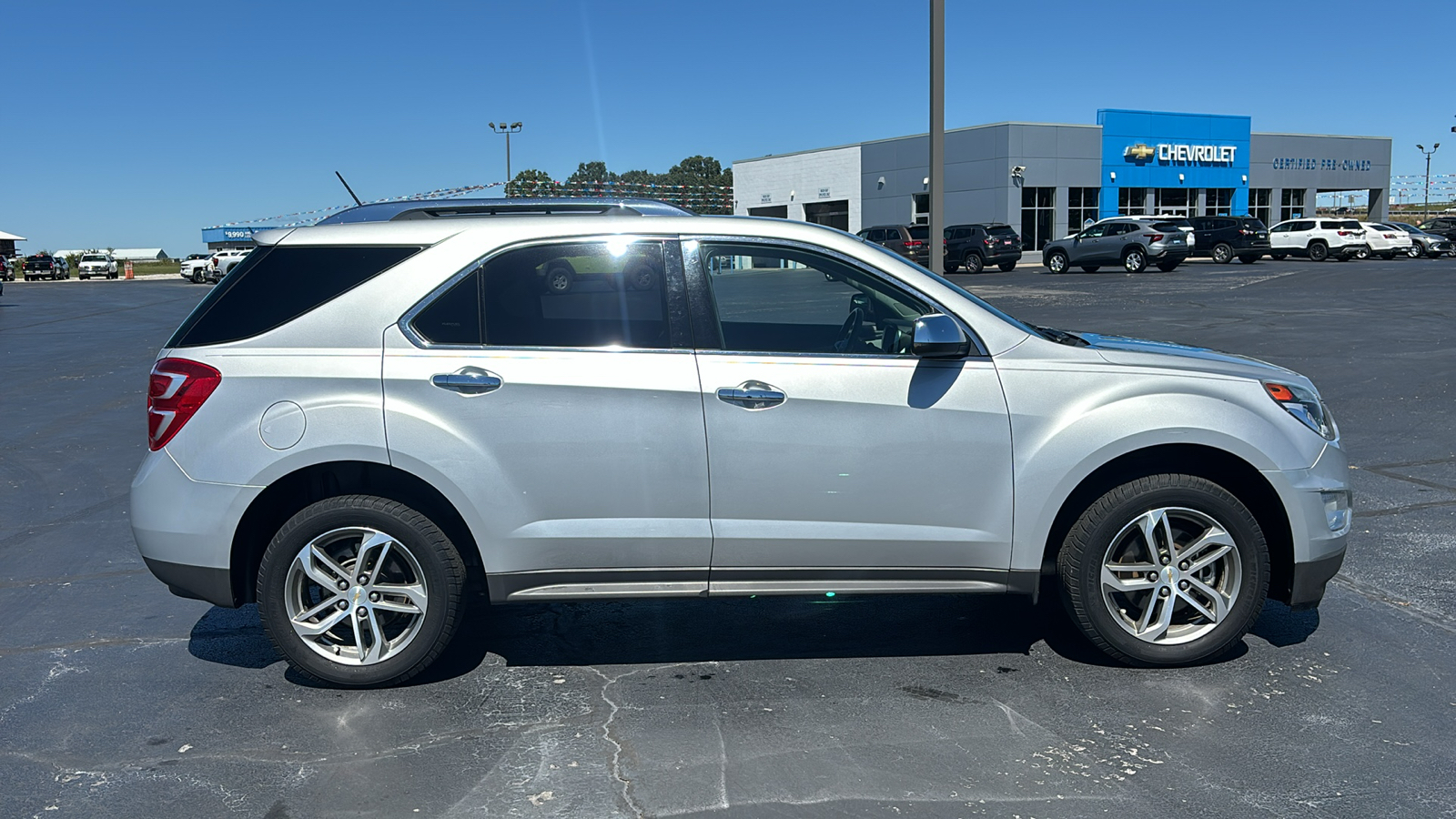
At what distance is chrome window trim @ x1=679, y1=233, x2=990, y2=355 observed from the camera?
4.34 m

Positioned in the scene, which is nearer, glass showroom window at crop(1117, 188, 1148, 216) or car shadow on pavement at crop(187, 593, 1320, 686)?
car shadow on pavement at crop(187, 593, 1320, 686)

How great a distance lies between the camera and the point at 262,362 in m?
4.27

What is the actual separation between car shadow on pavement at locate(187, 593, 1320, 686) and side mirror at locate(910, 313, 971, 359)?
3.26 feet

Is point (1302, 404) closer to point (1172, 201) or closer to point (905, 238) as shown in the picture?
point (905, 238)

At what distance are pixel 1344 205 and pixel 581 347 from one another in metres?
78.7

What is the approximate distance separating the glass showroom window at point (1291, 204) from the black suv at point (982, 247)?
Result: 28960 mm

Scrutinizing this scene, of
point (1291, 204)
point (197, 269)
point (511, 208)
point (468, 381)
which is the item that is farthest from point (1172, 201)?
point (468, 381)

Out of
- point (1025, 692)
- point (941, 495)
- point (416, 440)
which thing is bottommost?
point (1025, 692)

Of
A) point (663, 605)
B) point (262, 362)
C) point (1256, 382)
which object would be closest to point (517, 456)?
point (262, 362)

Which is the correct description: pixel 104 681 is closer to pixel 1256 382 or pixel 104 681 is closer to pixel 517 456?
pixel 517 456

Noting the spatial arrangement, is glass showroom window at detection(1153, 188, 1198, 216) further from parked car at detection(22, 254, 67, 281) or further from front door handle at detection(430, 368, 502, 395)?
parked car at detection(22, 254, 67, 281)

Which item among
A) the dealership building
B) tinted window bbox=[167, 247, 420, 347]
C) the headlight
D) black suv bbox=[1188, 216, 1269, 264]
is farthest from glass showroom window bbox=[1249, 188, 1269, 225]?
tinted window bbox=[167, 247, 420, 347]

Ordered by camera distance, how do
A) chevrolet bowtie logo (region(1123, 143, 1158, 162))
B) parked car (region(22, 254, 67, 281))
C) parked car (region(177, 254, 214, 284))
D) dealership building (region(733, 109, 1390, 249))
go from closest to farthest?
dealership building (region(733, 109, 1390, 249)) → chevrolet bowtie logo (region(1123, 143, 1158, 162)) → parked car (region(177, 254, 214, 284)) → parked car (region(22, 254, 67, 281))

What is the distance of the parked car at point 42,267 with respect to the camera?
67438mm
